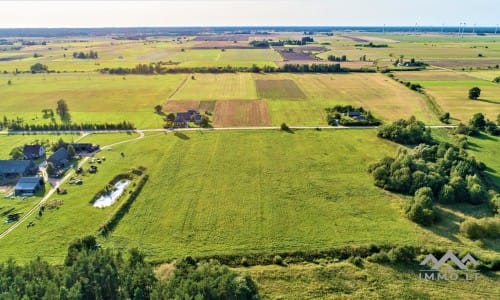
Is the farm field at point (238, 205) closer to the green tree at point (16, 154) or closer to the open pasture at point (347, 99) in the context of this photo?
the green tree at point (16, 154)

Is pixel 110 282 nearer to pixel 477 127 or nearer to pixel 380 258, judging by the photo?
pixel 380 258

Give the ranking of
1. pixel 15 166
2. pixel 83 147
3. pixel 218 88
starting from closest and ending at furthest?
pixel 15 166, pixel 83 147, pixel 218 88

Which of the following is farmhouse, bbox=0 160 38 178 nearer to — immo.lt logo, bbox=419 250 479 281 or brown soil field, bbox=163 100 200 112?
brown soil field, bbox=163 100 200 112

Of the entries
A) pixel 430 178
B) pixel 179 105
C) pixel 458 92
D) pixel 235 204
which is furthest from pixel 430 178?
pixel 458 92

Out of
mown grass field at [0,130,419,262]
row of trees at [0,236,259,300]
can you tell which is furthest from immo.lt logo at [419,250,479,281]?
row of trees at [0,236,259,300]

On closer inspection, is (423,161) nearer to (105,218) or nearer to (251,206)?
(251,206)

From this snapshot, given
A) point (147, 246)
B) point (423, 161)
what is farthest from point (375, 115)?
point (147, 246)
